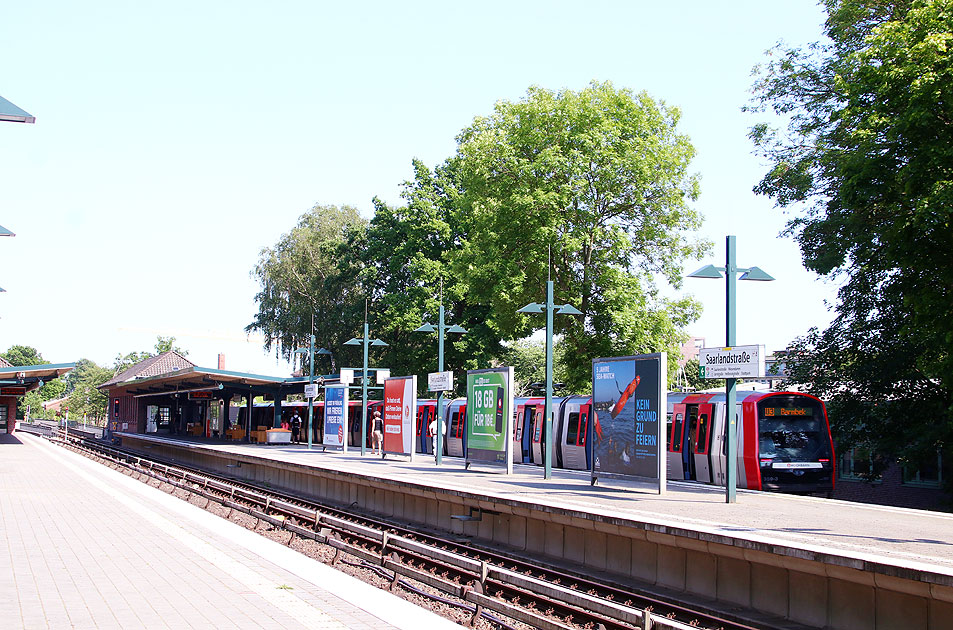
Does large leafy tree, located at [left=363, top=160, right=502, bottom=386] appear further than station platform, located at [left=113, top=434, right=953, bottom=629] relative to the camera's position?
Yes

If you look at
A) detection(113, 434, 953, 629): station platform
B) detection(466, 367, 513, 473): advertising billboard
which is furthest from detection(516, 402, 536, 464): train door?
detection(113, 434, 953, 629): station platform

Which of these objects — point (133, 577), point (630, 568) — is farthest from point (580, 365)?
point (133, 577)

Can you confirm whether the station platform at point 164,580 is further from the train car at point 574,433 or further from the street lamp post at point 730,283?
the train car at point 574,433

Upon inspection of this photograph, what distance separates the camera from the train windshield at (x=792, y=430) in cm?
2078

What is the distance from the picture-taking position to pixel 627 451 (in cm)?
1731

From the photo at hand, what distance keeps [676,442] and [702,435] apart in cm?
125

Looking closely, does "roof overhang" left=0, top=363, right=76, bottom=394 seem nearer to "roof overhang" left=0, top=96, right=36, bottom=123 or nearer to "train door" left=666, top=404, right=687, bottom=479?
"train door" left=666, top=404, right=687, bottom=479

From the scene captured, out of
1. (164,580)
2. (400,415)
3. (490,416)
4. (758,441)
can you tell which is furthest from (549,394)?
(164,580)

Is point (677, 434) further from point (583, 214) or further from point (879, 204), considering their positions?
point (583, 214)

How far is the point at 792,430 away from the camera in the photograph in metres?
20.9

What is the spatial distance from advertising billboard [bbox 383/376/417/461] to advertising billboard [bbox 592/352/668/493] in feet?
29.0

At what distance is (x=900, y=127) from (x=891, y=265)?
3891mm

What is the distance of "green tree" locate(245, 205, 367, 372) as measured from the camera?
181ft

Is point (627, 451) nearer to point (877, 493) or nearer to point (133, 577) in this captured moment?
point (133, 577)
